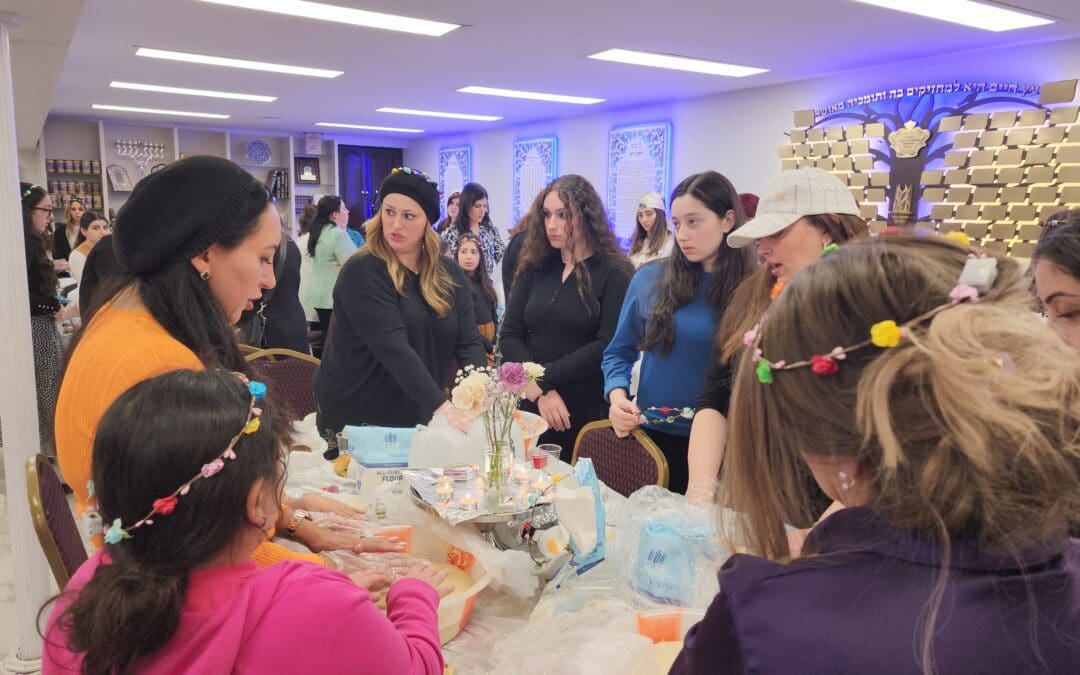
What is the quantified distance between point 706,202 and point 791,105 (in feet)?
16.6

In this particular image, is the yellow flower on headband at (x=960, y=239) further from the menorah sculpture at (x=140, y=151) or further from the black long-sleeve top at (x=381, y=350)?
the menorah sculpture at (x=140, y=151)

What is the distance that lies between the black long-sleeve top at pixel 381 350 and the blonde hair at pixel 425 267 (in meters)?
0.02

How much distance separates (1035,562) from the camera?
0.64 metres

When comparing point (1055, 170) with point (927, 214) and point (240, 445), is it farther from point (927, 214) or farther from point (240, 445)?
point (240, 445)

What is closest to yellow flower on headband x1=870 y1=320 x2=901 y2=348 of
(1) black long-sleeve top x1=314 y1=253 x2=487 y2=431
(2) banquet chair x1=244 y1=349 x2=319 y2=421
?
(1) black long-sleeve top x1=314 y1=253 x2=487 y2=431

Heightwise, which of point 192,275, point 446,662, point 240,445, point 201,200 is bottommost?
point 446,662

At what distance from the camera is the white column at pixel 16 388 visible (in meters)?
2.43

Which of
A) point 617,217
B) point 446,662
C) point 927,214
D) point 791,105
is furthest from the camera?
point 617,217

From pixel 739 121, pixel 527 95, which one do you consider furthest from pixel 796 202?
A: pixel 527 95

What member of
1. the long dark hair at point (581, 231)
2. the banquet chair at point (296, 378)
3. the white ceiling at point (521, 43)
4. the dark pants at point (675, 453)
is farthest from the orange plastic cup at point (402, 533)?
the white ceiling at point (521, 43)

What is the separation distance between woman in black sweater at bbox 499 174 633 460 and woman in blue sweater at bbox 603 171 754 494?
0.52 meters

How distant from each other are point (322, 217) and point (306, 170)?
6692 mm

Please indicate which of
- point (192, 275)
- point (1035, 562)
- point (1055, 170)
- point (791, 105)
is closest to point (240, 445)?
point (192, 275)

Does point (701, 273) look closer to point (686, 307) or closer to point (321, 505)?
point (686, 307)
